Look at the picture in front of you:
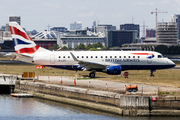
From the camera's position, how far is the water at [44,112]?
43.1 meters

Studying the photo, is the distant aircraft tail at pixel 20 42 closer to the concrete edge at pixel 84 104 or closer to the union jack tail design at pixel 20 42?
the union jack tail design at pixel 20 42

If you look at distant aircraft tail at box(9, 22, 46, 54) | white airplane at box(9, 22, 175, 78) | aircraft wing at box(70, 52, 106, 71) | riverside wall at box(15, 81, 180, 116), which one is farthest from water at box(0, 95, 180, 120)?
distant aircraft tail at box(9, 22, 46, 54)

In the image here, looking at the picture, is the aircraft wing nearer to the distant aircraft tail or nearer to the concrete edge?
the distant aircraft tail

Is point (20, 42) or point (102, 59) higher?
point (20, 42)

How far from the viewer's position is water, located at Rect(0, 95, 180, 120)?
4306 cm

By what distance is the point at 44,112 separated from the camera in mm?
46812

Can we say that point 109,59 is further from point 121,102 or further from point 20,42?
point 121,102

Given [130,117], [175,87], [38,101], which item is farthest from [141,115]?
[38,101]

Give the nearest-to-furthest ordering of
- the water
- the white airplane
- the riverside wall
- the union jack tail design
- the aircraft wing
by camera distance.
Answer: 1. the riverside wall
2. the water
3. the aircraft wing
4. the white airplane
5. the union jack tail design

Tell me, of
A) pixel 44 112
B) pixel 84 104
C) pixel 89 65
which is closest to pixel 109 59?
pixel 89 65

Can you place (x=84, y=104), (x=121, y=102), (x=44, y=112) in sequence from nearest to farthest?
(x=121, y=102)
(x=44, y=112)
(x=84, y=104)

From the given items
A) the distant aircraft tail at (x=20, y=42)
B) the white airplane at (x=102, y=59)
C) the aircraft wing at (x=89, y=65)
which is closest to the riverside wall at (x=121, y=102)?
the aircraft wing at (x=89, y=65)

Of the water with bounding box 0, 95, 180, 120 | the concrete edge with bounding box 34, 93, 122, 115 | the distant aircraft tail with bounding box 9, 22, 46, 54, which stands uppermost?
the distant aircraft tail with bounding box 9, 22, 46, 54

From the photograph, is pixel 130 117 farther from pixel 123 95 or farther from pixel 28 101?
pixel 28 101
